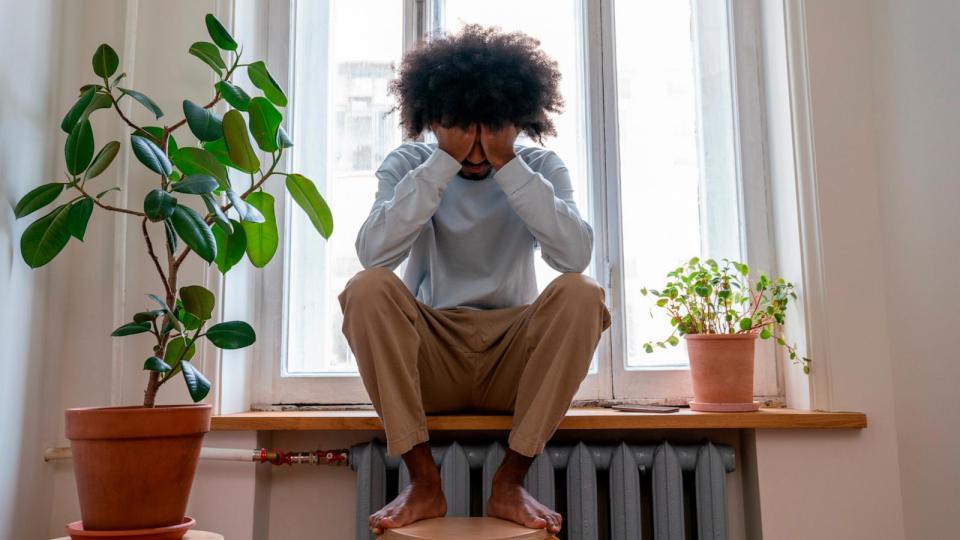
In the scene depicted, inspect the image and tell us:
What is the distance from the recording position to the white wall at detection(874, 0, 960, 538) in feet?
5.67

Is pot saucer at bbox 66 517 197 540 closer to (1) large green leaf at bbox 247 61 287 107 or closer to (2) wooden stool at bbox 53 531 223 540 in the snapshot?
(2) wooden stool at bbox 53 531 223 540

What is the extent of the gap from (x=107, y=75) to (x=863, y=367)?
1.94 metres

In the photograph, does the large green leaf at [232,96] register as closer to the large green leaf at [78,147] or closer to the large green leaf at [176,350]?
the large green leaf at [78,147]

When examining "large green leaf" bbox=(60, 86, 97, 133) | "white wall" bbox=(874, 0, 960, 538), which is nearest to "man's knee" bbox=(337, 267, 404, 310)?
"large green leaf" bbox=(60, 86, 97, 133)

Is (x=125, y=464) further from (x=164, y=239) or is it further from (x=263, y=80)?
(x=263, y=80)

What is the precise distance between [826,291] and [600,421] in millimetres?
672

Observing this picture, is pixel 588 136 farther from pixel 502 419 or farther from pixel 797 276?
pixel 502 419

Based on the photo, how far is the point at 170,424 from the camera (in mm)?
1613

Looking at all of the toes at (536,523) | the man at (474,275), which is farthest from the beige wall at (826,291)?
the toes at (536,523)

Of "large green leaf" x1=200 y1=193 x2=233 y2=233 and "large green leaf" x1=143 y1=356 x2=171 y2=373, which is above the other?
"large green leaf" x1=200 y1=193 x2=233 y2=233

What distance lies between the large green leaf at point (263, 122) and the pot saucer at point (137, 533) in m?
0.86

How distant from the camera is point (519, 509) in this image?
5.34 feet

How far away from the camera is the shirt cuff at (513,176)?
1.86 meters

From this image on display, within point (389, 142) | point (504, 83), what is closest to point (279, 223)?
point (389, 142)
